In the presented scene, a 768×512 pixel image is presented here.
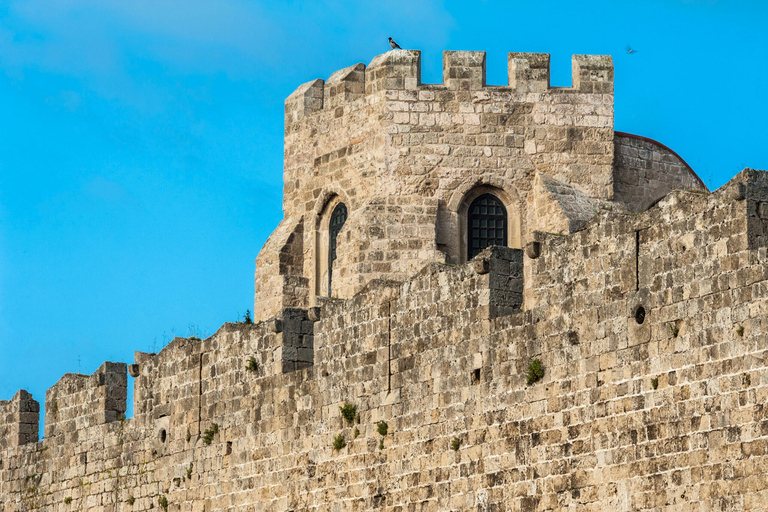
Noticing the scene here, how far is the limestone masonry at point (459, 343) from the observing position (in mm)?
17375

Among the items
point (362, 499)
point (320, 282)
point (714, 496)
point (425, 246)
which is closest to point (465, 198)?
point (425, 246)

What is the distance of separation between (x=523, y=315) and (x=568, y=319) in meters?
0.79

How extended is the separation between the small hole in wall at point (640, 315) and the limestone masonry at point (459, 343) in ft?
0.23

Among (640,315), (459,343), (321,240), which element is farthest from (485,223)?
(640,315)

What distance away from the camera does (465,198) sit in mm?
28281

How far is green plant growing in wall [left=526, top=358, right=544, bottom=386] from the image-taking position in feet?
63.8

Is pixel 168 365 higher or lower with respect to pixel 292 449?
higher

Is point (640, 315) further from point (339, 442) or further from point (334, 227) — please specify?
point (334, 227)

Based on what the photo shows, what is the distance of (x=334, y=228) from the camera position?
2944 centimetres

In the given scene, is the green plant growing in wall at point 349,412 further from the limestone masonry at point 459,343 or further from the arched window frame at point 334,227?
the arched window frame at point 334,227

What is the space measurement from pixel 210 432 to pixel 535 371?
7.08 m

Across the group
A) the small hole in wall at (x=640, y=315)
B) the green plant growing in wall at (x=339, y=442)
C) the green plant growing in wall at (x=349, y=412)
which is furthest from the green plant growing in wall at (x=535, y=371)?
the green plant growing in wall at (x=339, y=442)

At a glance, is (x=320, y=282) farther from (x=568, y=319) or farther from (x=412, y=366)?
(x=568, y=319)

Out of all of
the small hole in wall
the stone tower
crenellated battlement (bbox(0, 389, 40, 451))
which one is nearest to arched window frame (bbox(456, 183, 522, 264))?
the stone tower
